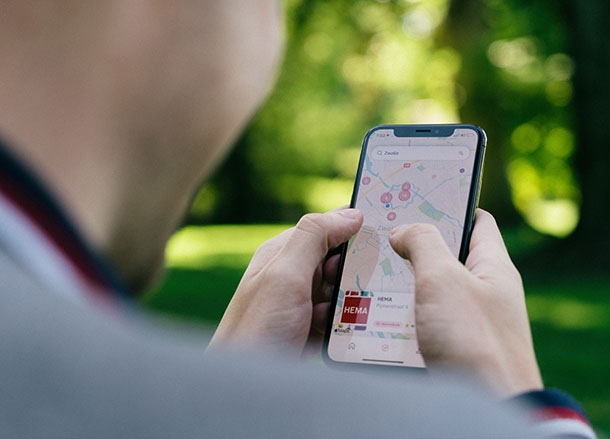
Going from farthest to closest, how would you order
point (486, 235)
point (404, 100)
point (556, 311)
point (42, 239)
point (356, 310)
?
1. point (404, 100)
2. point (556, 311)
3. point (356, 310)
4. point (486, 235)
5. point (42, 239)

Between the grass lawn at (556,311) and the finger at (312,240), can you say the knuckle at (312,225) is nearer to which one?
the finger at (312,240)

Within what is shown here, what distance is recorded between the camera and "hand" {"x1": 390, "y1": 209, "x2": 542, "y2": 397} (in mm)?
1346

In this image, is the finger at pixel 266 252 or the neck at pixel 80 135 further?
the finger at pixel 266 252

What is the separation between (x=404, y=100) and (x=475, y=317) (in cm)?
2641

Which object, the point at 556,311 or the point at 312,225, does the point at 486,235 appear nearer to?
the point at 312,225

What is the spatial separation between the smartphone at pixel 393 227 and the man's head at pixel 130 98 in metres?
1.04

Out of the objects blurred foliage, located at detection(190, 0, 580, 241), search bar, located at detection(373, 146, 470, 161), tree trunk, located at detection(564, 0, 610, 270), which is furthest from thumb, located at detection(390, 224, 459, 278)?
blurred foliage, located at detection(190, 0, 580, 241)

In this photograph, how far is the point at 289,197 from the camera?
84.8 feet

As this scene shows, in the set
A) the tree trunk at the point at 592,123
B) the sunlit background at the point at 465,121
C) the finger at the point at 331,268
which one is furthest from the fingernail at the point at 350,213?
the tree trunk at the point at 592,123

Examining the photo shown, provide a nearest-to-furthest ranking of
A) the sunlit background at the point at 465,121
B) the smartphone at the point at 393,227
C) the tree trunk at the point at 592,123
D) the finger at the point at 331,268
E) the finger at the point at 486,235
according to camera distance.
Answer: the finger at the point at 486,235 → the smartphone at the point at 393,227 → the finger at the point at 331,268 → the sunlit background at the point at 465,121 → the tree trunk at the point at 592,123

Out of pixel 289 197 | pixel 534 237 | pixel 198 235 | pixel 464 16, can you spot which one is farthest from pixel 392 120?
pixel 534 237

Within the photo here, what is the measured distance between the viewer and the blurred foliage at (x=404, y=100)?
1511 centimetres

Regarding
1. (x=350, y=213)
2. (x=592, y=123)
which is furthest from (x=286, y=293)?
(x=592, y=123)

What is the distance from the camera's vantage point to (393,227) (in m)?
1.91
